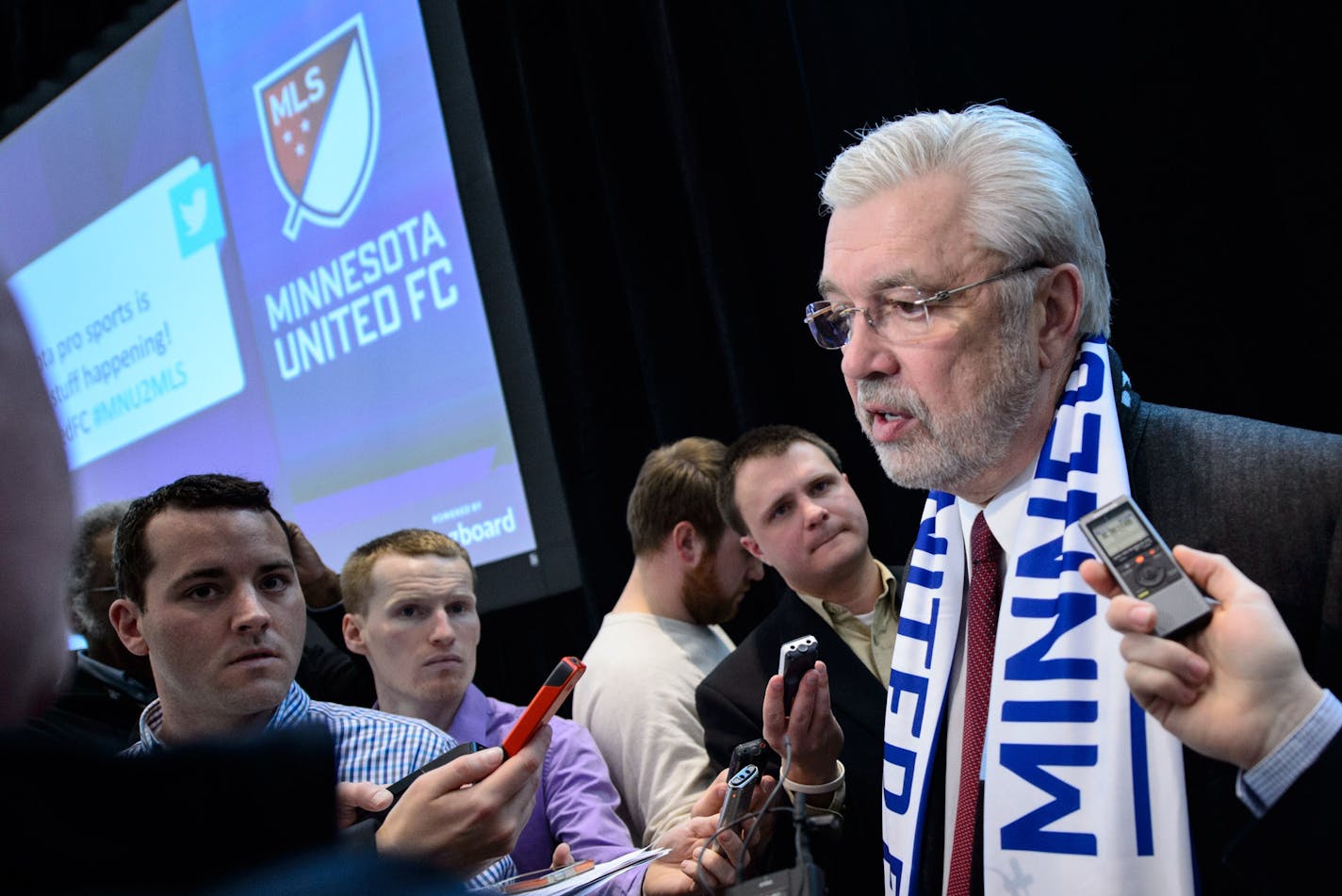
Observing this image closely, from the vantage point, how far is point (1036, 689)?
5.03 ft

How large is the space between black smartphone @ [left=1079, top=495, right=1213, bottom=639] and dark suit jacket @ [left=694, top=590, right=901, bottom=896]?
878 millimetres

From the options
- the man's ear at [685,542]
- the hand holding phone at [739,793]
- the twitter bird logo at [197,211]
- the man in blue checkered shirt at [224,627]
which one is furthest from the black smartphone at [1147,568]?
the twitter bird logo at [197,211]

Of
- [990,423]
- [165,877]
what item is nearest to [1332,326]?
[990,423]

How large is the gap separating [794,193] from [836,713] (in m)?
1.72

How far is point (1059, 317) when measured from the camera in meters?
1.74

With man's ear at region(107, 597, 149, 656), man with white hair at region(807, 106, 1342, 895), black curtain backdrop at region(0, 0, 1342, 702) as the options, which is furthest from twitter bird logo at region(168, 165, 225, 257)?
man with white hair at region(807, 106, 1342, 895)

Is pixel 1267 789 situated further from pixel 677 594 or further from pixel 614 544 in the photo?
pixel 614 544

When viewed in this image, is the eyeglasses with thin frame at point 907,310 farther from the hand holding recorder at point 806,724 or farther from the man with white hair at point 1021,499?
the hand holding recorder at point 806,724

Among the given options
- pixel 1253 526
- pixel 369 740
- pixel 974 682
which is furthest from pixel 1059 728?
pixel 369 740

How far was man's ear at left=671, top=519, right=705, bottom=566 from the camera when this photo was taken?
3.18m

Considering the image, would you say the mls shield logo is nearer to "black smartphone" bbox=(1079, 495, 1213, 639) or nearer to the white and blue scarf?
the white and blue scarf

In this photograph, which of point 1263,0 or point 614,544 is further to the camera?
point 614,544

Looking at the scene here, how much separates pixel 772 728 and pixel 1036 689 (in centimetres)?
38

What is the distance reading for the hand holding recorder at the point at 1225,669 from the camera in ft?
3.63
